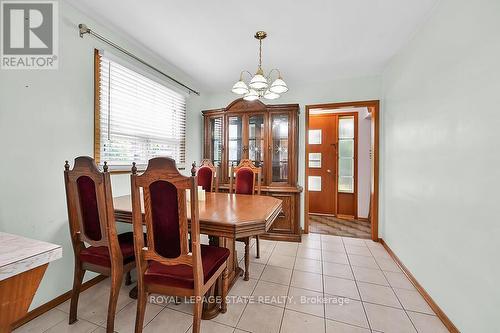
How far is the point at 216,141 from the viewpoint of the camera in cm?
376

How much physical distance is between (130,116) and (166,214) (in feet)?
5.79

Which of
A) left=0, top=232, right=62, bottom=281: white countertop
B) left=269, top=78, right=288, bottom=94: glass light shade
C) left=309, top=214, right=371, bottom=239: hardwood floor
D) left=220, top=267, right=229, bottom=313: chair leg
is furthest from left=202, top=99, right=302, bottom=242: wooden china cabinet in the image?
left=0, top=232, right=62, bottom=281: white countertop

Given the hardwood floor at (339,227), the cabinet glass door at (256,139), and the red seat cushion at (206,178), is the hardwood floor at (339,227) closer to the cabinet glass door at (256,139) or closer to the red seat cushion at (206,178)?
the cabinet glass door at (256,139)

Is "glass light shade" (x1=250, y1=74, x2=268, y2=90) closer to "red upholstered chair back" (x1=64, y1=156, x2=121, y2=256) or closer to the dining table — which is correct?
the dining table

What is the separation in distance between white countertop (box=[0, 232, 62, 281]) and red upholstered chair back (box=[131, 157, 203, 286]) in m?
0.41

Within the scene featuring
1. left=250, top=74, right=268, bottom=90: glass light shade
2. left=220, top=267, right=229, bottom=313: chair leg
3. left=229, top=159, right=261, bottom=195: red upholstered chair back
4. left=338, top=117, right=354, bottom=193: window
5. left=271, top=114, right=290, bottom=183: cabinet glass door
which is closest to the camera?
left=220, top=267, right=229, bottom=313: chair leg

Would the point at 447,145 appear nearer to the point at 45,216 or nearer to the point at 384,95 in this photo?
the point at 384,95

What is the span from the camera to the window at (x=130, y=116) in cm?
214

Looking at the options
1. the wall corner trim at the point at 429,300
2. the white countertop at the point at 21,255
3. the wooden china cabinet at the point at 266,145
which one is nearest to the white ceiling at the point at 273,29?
the wooden china cabinet at the point at 266,145

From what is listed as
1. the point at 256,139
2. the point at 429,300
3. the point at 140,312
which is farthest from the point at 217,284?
the point at 256,139

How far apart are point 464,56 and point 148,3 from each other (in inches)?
95.3

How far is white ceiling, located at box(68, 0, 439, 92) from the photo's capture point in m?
1.82

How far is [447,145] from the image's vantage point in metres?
1.61

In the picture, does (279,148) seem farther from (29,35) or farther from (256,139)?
(29,35)
